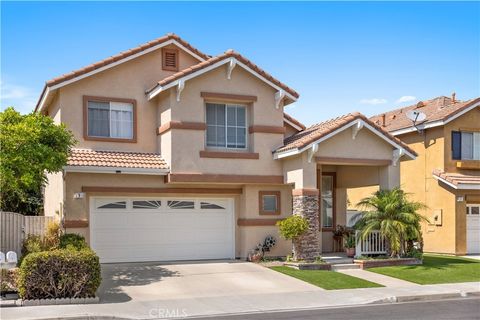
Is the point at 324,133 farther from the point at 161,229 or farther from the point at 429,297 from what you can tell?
the point at 429,297

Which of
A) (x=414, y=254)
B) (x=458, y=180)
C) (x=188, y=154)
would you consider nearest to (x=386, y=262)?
(x=414, y=254)

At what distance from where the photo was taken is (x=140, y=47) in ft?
69.6

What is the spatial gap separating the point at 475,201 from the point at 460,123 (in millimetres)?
3473

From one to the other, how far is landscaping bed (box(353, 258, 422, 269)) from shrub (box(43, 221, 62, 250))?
9717mm

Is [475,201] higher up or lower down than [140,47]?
lower down

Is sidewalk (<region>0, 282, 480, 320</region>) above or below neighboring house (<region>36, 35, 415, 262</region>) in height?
below

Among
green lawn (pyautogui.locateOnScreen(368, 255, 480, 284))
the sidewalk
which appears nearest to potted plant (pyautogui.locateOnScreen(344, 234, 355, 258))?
green lawn (pyautogui.locateOnScreen(368, 255, 480, 284))

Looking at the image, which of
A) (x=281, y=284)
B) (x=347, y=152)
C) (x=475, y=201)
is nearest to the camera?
(x=281, y=284)

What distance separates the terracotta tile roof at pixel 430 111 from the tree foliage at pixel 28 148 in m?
16.3

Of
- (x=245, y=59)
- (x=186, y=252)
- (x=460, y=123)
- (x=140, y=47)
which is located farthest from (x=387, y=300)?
(x=460, y=123)

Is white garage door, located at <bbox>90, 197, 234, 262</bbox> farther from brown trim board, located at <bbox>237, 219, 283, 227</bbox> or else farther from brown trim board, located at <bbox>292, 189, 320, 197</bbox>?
brown trim board, located at <bbox>292, 189, 320, 197</bbox>

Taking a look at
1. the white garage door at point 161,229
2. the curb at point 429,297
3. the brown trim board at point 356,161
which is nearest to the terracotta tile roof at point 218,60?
the brown trim board at point 356,161

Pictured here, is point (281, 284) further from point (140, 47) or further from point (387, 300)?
point (140, 47)

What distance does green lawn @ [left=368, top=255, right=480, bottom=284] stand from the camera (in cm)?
1816
